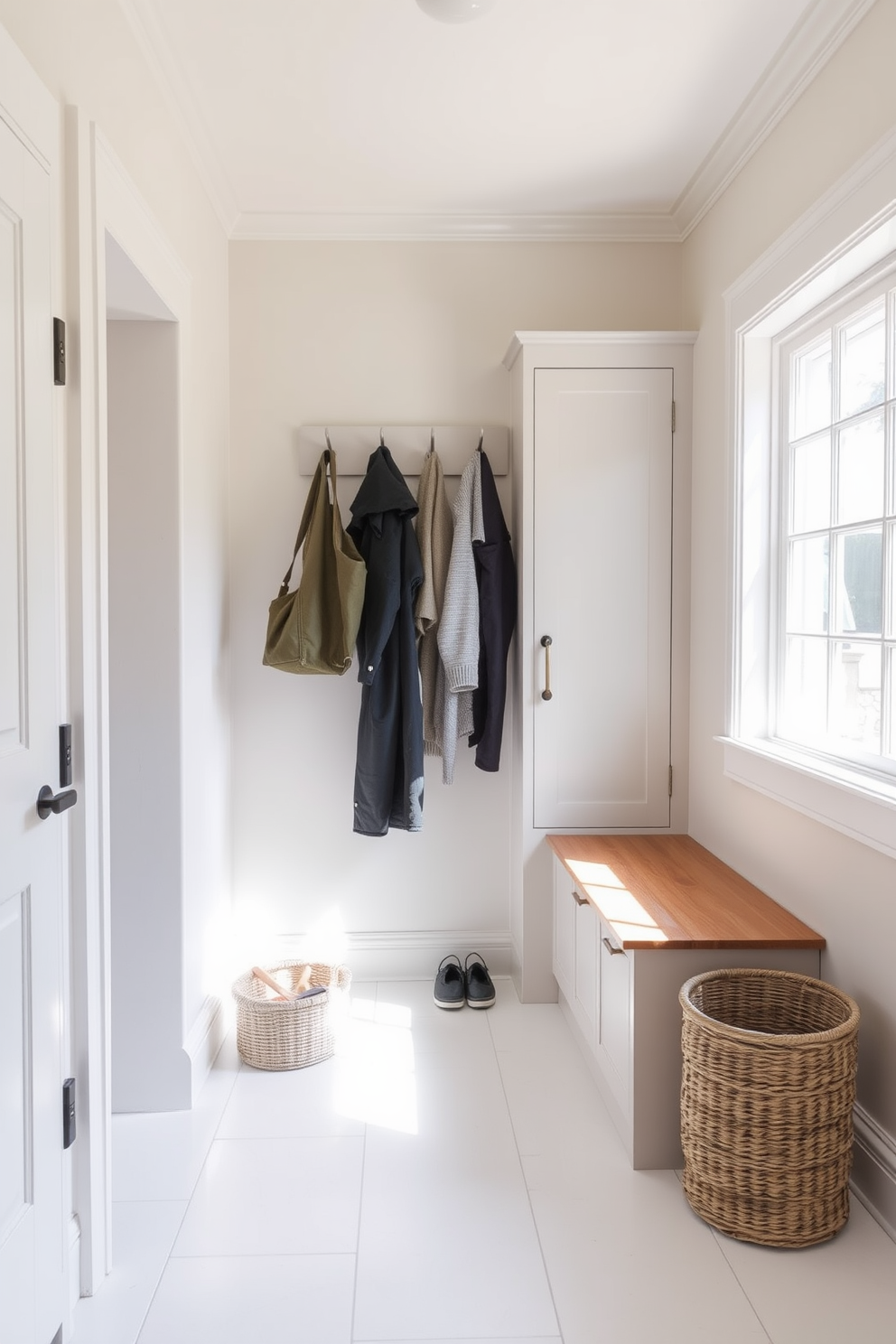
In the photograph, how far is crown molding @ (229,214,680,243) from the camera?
2912 millimetres

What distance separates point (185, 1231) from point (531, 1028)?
1200 millimetres

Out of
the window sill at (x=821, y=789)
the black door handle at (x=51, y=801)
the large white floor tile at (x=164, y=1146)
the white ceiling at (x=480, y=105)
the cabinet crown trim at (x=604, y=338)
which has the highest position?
the white ceiling at (x=480, y=105)

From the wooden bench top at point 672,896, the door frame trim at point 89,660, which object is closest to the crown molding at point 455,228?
the door frame trim at point 89,660

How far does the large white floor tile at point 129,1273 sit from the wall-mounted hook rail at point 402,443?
6.94 feet

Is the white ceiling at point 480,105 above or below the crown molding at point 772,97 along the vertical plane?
above

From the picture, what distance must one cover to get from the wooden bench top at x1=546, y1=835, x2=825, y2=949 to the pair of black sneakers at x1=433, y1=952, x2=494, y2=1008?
1.66ft

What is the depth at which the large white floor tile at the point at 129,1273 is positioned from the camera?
1.53 m

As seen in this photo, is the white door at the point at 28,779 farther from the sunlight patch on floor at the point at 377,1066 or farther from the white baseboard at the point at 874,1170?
the white baseboard at the point at 874,1170

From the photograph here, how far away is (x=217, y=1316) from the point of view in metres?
1.55

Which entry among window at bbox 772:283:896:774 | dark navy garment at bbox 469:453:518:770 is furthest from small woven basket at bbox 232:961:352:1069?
window at bbox 772:283:896:774

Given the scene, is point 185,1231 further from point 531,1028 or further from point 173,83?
point 173,83

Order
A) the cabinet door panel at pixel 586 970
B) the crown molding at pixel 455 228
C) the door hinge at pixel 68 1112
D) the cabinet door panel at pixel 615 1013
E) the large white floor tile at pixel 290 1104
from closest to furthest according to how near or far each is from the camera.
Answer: the door hinge at pixel 68 1112 < the cabinet door panel at pixel 615 1013 < the large white floor tile at pixel 290 1104 < the cabinet door panel at pixel 586 970 < the crown molding at pixel 455 228

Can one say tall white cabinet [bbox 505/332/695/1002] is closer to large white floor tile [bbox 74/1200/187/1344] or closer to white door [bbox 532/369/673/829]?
white door [bbox 532/369/673/829]

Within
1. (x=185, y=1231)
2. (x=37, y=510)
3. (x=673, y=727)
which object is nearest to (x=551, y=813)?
(x=673, y=727)
